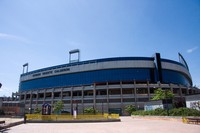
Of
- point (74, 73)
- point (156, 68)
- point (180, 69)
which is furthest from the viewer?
point (180, 69)

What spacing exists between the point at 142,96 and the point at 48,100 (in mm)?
42351

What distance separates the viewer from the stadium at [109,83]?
220ft

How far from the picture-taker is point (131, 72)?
73500 mm

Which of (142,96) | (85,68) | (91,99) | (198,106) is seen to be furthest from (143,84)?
(198,106)

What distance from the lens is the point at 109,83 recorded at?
245 ft

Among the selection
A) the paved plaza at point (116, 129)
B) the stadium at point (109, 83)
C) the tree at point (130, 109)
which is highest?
the stadium at point (109, 83)

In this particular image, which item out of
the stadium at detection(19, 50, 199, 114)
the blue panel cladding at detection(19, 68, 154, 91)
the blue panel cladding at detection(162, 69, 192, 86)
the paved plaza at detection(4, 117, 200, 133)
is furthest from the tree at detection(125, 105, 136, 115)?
the paved plaza at detection(4, 117, 200, 133)

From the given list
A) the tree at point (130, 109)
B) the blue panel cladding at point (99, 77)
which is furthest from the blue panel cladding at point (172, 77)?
the tree at point (130, 109)

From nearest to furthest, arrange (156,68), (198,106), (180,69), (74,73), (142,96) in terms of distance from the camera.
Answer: (198,106), (142,96), (156,68), (74,73), (180,69)

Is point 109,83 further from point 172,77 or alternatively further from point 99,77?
point 172,77

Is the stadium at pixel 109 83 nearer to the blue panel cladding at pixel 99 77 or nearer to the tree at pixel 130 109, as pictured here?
the blue panel cladding at pixel 99 77

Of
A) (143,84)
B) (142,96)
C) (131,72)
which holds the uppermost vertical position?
(131,72)

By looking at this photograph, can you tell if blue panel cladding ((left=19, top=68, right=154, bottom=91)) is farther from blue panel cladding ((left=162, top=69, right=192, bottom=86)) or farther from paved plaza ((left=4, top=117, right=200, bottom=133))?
paved plaza ((left=4, top=117, right=200, bottom=133))

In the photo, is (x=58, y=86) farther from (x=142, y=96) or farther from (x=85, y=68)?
(x=142, y=96)
